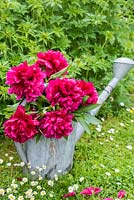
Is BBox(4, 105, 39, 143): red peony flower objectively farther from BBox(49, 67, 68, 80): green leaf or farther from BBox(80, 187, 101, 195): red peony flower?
BBox(80, 187, 101, 195): red peony flower

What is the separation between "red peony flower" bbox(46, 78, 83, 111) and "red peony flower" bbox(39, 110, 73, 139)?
0.13ft

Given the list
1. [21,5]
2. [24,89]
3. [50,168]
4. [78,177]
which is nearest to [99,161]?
[78,177]

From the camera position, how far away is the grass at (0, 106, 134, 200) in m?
2.03

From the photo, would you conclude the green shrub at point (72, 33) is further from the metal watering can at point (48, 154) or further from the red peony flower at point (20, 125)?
the red peony flower at point (20, 125)

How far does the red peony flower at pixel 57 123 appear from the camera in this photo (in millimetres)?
1711

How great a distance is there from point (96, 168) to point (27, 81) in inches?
32.3

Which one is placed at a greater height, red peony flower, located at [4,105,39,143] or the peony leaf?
the peony leaf

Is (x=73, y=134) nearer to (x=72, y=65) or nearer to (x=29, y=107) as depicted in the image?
(x=29, y=107)

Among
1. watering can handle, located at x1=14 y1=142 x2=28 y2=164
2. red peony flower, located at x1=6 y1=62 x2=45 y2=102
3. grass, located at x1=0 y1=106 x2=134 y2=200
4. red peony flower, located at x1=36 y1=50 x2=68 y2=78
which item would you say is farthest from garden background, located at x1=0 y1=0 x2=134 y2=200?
red peony flower, located at x1=6 y1=62 x2=45 y2=102

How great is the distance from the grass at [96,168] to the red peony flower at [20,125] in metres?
0.39

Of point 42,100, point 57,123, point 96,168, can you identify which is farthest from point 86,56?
point 57,123

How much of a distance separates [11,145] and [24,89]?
84 centimetres

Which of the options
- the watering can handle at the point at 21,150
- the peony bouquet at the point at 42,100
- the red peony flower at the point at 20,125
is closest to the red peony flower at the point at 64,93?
the peony bouquet at the point at 42,100

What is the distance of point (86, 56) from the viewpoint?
264 centimetres
